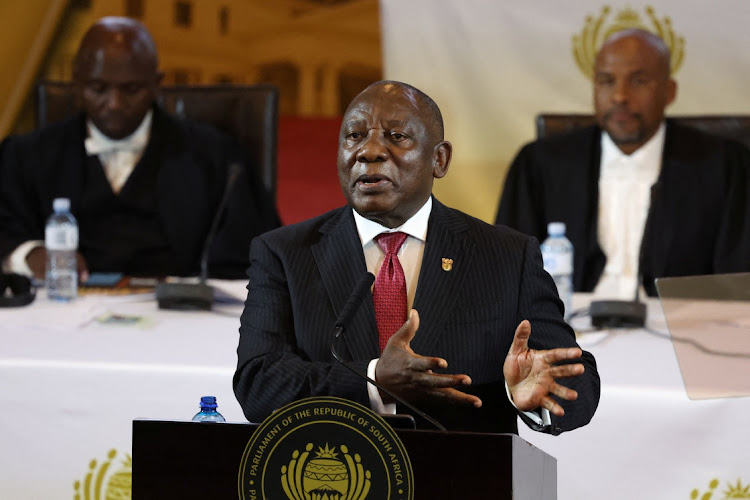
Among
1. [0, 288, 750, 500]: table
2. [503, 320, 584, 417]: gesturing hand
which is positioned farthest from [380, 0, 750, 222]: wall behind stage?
[503, 320, 584, 417]: gesturing hand

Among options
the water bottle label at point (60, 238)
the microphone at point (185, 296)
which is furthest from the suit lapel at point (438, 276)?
the water bottle label at point (60, 238)

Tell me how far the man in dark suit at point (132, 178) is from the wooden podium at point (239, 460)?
6.68ft

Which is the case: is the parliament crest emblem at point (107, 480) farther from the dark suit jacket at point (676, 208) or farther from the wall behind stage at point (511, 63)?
the wall behind stage at point (511, 63)

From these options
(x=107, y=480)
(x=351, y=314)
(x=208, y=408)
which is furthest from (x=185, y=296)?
(x=351, y=314)

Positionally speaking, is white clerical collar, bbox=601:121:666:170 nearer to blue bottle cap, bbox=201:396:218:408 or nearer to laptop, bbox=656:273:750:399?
laptop, bbox=656:273:750:399

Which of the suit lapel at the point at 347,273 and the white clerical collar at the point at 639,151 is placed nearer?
the suit lapel at the point at 347,273

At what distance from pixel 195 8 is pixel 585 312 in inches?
123

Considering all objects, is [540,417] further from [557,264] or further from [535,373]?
[557,264]

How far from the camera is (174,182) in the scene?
3357mm

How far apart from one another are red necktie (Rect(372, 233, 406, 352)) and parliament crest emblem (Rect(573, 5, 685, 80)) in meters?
2.75

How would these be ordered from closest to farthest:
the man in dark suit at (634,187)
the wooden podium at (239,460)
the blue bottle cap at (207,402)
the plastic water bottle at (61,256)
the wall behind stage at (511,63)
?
the wooden podium at (239,460)
the blue bottle cap at (207,402)
the plastic water bottle at (61,256)
the man in dark suit at (634,187)
the wall behind stage at (511,63)

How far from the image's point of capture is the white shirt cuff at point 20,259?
9.53ft

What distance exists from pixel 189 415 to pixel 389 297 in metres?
0.62

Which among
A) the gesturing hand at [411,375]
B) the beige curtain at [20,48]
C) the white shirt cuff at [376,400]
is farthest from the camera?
the beige curtain at [20,48]
